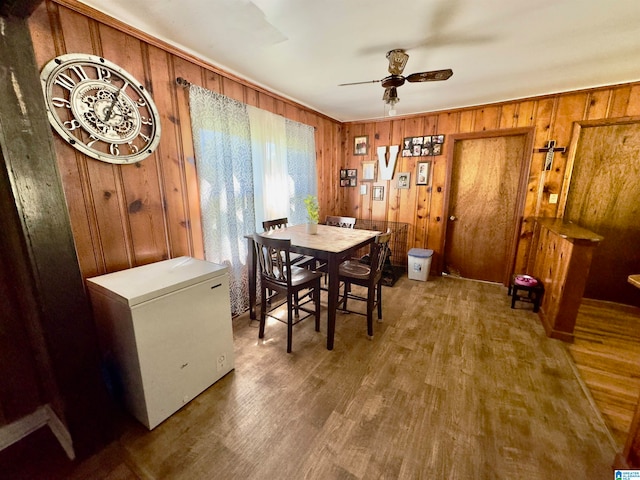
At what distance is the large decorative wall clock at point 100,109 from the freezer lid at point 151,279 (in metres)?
0.75

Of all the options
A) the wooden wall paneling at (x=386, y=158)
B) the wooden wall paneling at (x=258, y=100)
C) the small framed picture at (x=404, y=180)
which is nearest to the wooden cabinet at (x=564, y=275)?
the small framed picture at (x=404, y=180)

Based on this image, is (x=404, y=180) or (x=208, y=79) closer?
(x=208, y=79)

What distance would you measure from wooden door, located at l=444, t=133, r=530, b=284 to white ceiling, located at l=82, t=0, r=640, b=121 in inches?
33.8

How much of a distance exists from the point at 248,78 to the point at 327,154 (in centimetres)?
180

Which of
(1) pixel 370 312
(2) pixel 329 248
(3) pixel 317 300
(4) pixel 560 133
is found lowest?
(1) pixel 370 312

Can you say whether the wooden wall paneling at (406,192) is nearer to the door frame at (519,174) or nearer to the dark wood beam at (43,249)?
the door frame at (519,174)

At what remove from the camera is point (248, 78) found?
2.54 m

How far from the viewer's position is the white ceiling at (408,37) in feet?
5.00

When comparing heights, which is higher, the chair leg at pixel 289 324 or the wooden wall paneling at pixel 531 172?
the wooden wall paneling at pixel 531 172

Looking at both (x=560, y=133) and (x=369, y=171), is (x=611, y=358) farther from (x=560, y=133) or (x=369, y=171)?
(x=369, y=171)

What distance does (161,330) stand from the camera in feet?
4.77

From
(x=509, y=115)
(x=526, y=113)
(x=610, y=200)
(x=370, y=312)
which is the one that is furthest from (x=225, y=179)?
(x=610, y=200)

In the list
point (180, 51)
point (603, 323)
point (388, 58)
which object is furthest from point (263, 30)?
point (603, 323)

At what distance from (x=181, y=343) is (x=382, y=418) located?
4.27 ft
